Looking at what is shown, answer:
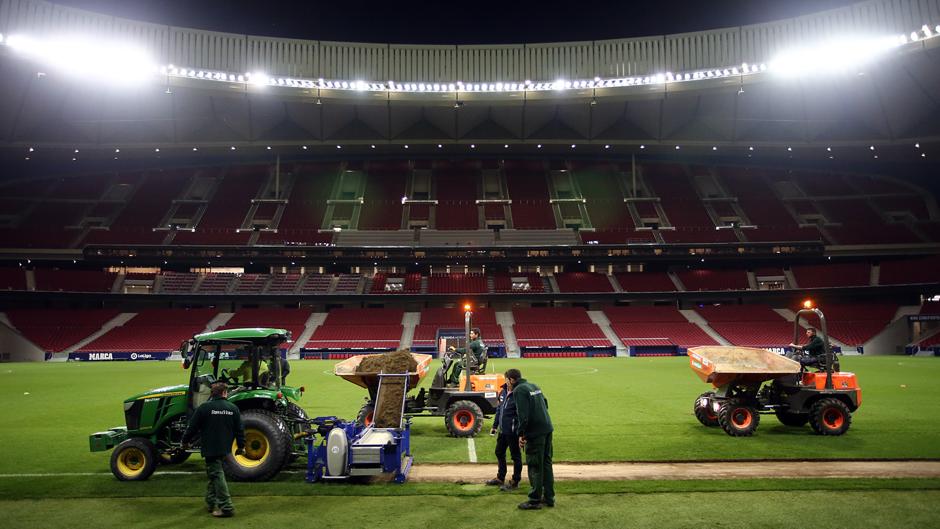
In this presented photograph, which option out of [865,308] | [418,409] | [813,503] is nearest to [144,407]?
[418,409]

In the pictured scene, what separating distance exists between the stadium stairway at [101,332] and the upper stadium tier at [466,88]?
14855 mm

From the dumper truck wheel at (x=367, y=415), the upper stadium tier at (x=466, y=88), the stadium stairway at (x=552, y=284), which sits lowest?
the dumper truck wheel at (x=367, y=415)

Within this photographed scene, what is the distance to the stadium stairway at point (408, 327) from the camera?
40.1m

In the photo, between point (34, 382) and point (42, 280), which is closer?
point (34, 382)

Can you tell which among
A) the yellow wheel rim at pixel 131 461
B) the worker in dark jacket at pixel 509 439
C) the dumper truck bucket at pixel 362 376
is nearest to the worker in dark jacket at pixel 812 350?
the worker in dark jacket at pixel 509 439

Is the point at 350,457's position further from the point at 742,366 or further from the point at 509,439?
the point at 742,366

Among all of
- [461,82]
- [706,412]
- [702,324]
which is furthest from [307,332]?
[706,412]

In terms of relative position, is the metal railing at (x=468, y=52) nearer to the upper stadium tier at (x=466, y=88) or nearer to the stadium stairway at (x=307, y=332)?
the upper stadium tier at (x=466, y=88)

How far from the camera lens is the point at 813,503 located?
6.56 metres

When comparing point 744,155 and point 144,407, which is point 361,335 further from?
point 744,155

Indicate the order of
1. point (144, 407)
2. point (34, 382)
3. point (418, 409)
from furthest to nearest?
point (34, 382) → point (418, 409) → point (144, 407)

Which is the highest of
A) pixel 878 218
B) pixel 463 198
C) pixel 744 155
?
pixel 744 155

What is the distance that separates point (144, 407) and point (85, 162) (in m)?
54.9

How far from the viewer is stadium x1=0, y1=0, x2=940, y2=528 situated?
127ft
